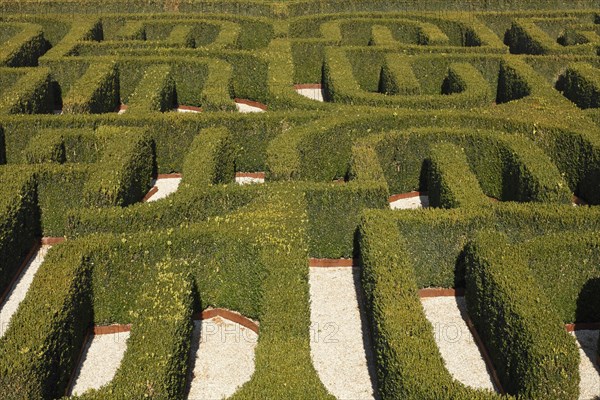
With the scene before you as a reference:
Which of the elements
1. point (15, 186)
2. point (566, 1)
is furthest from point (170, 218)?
point (566, 1)

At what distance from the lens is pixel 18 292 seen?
19.9 m

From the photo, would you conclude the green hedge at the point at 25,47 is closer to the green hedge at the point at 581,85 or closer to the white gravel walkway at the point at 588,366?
the green hedge at the point at 581,85

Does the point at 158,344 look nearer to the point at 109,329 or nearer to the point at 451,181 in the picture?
the point at 109,329

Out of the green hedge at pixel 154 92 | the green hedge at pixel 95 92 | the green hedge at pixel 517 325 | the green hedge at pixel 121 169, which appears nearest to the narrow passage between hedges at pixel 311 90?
the green hedge at pixel 154 92

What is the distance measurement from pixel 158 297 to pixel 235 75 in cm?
1879

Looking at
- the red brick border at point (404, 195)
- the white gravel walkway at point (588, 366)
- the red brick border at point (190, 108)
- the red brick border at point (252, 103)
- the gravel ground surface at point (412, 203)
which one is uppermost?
the red brick border at point (252, 103)

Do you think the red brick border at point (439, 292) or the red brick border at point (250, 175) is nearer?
the red brick border at point (439, 292)

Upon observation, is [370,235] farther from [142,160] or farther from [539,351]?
[142,160]

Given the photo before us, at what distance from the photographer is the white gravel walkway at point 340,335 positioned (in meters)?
16.7

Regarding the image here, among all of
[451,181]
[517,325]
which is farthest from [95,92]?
[517,325]

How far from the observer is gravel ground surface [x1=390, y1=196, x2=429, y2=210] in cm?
2464

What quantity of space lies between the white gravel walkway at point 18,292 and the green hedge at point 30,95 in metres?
8.29

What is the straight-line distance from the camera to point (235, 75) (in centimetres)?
3384

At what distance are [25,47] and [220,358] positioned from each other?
79.6 ft
